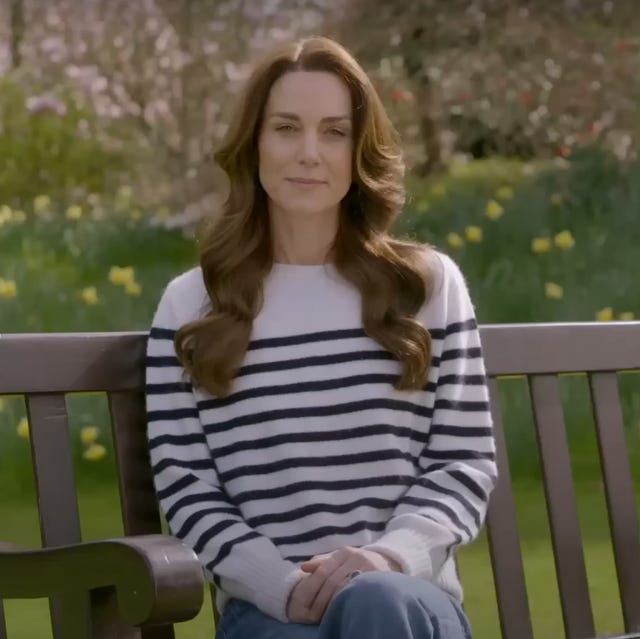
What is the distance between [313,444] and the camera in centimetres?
234

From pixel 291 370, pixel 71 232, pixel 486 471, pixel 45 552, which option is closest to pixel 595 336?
pixel 486 471

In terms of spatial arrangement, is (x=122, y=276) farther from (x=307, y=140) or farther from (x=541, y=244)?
(x=307, y=140)

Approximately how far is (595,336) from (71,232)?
113 inches

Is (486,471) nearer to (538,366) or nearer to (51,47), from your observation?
(538,366)

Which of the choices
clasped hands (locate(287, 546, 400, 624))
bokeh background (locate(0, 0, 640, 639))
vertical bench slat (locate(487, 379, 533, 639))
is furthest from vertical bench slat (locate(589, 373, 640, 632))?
bokeh background (locate(0, 0, 640, 639))

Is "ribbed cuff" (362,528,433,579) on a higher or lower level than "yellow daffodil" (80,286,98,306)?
lower

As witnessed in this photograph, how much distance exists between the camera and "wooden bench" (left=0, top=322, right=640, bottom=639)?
1.78 metres

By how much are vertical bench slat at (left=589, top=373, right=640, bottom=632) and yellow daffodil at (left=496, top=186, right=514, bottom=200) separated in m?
3.02

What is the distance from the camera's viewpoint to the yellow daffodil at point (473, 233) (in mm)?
5399

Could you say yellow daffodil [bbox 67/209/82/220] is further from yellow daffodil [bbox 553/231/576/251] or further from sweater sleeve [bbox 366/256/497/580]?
sweater sleeve [bbox 366/256/497/580]

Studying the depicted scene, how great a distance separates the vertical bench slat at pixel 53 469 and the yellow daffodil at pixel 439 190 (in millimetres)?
3655

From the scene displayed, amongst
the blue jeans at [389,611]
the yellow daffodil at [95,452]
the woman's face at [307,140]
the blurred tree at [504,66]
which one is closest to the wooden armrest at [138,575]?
the blue jeans at [389,611]

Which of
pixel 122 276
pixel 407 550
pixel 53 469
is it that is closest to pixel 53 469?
pixel 53 469

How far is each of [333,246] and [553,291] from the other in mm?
2876
